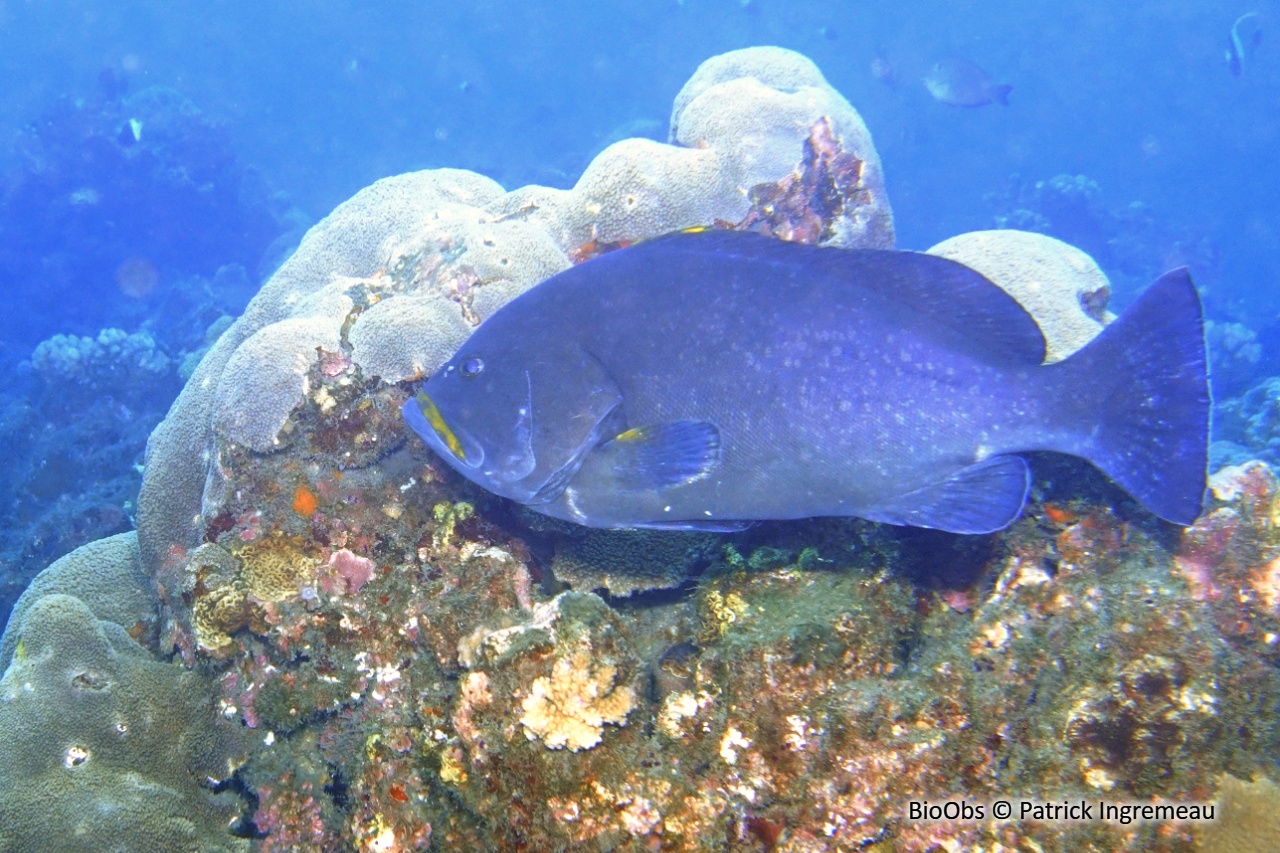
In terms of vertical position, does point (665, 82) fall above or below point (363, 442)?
above

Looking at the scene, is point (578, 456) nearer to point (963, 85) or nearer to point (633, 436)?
point (633, 436)

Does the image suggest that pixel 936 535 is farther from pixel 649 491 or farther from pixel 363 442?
pixel 363 442

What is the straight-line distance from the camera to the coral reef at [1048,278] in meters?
4.50

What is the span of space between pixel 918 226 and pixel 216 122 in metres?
33.3

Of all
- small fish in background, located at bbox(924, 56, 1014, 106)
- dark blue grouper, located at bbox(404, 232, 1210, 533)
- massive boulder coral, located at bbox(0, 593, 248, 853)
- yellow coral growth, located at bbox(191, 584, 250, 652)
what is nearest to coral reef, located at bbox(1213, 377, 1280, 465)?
dark blue grouper, located at bbox(404, 232, 1210, 533)

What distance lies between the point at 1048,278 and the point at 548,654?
14.5 ft

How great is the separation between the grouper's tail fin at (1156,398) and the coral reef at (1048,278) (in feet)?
7.75

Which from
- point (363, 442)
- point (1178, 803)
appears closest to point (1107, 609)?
point (1178, 803)

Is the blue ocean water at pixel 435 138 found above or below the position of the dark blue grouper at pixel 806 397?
above

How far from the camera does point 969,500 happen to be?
7.20 ft

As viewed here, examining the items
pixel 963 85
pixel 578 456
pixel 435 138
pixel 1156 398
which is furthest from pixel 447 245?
pixel 435 138

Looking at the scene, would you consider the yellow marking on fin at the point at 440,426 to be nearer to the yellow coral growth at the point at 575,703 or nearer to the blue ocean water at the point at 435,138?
the yellow coral growth at the point at 575,703

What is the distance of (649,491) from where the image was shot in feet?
7.38

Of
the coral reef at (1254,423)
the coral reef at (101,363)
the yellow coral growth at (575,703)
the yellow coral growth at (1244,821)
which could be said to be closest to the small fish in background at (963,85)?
the coral reef at (1254,423)
